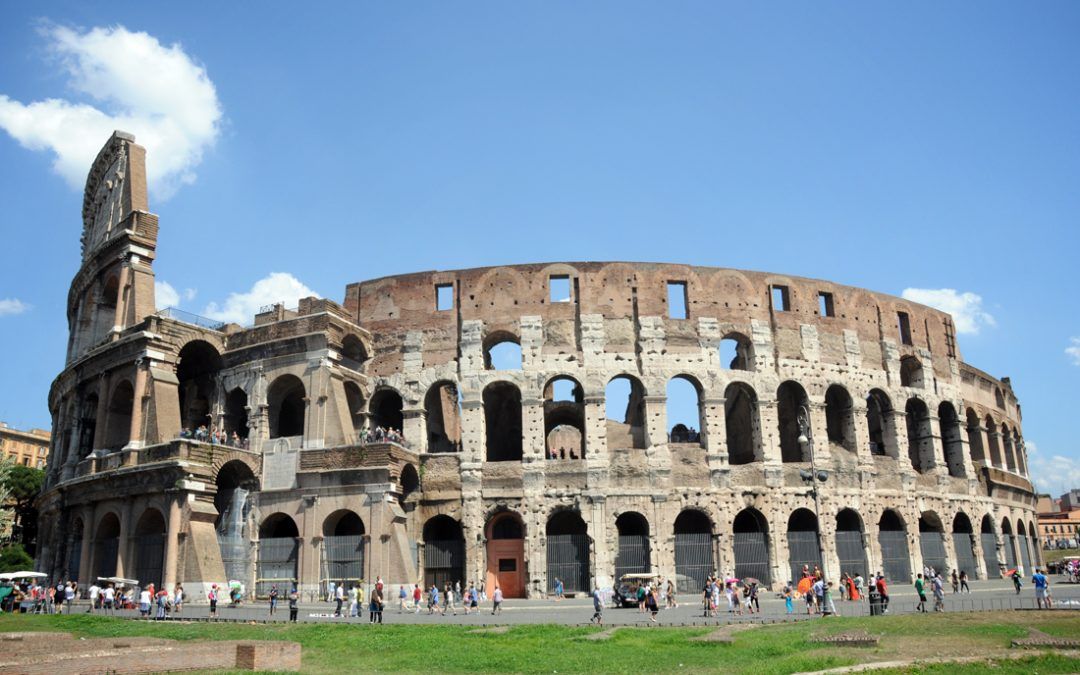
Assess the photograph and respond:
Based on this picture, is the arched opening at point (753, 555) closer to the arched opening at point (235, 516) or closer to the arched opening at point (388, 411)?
the arched opening at point (388, 411)

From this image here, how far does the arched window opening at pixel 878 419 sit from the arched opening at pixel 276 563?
22961 mm

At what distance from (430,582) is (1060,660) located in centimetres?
2185

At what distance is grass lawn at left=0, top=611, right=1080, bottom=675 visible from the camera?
13.9 m

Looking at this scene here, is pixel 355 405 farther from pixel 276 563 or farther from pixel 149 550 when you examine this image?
pixel 149 550

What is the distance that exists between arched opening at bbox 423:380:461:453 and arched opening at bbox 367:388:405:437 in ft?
4.05

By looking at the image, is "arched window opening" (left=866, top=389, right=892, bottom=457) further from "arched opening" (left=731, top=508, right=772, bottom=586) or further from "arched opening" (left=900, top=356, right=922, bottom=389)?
"arched opening" (left=731, top=508, right=772, bottom=586)

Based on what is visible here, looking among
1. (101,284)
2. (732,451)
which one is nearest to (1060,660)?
(732,451)

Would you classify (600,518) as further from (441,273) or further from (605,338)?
(441,273)

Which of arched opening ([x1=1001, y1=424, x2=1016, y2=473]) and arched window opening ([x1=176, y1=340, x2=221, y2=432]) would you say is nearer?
arched window opening ([x1=176, y1=340, x2=221, y2=432])

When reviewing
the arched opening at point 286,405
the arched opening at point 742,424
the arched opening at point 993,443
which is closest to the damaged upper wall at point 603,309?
the arched opening at point 742,424

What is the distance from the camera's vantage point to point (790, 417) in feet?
118

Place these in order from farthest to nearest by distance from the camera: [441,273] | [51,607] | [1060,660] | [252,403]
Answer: [441,273], [252,403], [51,607], [1060,660]

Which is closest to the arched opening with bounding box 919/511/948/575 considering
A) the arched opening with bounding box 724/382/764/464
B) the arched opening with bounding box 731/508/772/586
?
the arched opening with bounding box 731/508/772/586

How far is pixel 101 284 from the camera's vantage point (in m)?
38.3
